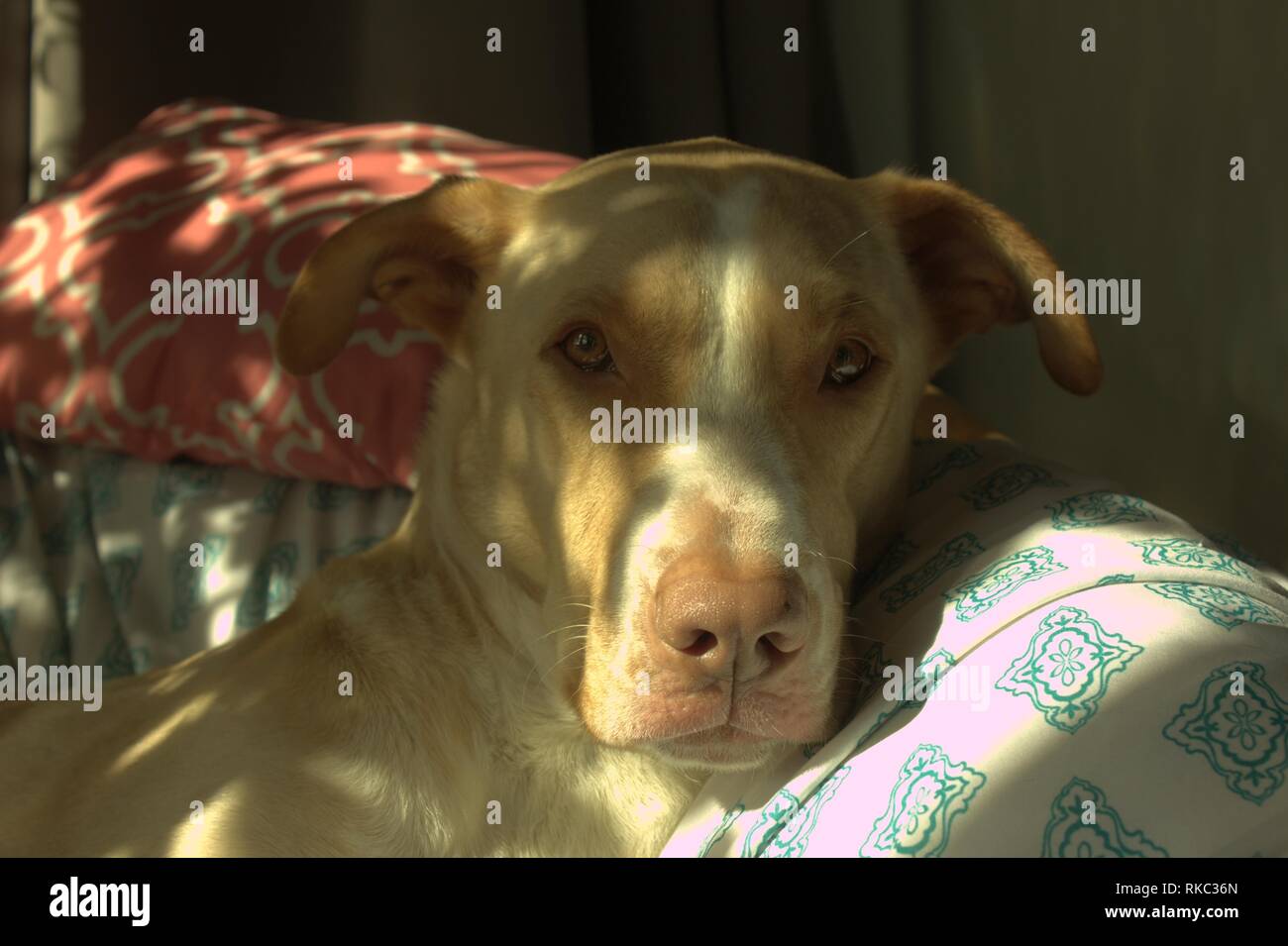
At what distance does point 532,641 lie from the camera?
2.28m

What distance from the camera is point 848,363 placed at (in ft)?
7.38

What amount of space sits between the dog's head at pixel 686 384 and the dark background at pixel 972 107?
1.22 metres

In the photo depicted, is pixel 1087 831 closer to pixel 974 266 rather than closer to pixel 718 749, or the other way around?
pixel 718 749

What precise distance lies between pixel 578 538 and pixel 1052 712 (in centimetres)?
80

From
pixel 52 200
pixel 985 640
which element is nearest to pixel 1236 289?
pixel 985 640

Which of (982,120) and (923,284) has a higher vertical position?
(982,120)

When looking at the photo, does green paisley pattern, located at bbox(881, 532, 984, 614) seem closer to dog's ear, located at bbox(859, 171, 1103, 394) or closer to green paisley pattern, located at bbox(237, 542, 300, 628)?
dog's ear, located at bbox(859, 171, 1103, 394)

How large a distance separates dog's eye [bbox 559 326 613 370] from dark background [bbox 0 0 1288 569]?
1.80 meters

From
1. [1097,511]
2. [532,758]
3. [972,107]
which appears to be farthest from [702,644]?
[972,107]

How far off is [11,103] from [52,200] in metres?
1.05

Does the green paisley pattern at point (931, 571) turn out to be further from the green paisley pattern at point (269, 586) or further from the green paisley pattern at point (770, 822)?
the green paisley pattern at point (269, 586)

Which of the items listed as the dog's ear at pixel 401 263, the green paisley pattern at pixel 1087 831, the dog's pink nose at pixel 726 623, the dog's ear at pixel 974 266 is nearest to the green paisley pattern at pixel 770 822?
the dog's pink nose at pixel 726 623
